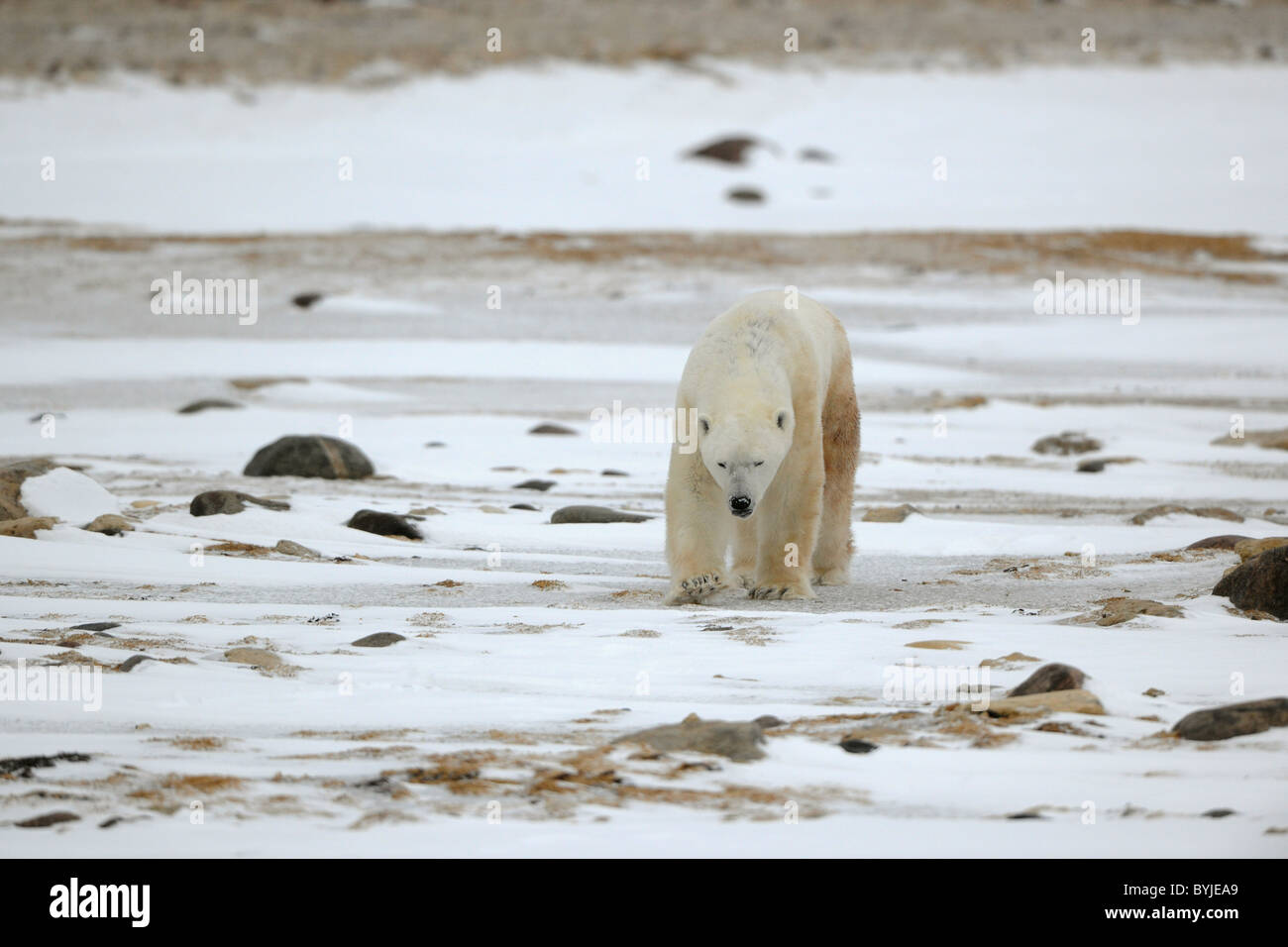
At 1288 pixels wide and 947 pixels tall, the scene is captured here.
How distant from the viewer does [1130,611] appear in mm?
5672

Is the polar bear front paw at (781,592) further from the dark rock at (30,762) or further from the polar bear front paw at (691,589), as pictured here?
the dark rock at (30,762)

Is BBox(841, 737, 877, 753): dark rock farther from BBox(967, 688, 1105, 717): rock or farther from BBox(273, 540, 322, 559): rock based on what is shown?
BBox(273, 540, 322, 559): rock

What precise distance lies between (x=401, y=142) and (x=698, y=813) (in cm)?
3210

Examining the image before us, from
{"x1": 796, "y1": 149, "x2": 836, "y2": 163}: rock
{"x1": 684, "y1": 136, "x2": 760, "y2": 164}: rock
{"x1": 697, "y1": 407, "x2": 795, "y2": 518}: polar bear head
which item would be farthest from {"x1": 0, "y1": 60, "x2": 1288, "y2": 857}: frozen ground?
{"x1": 796, "y1": 149, "x2": 836, "y2": 163}: rock

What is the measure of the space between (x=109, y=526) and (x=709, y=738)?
13.3ft

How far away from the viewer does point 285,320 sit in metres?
17.8

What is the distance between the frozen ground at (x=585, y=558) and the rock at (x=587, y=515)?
20 centimetres

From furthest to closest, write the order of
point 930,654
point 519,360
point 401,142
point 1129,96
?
point 1129,96 → point 401,142 → point 519,360 → point 930,654

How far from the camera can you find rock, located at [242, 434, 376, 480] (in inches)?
375

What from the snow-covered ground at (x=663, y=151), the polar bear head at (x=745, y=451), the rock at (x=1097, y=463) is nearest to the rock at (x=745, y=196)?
the snow-covered ground at (x=663, y=151)

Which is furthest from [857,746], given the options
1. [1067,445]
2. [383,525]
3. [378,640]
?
[1067,445]

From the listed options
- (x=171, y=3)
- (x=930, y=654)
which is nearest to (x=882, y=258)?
(x=930, y=654)

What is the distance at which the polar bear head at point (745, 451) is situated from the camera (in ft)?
19.9
